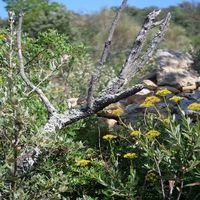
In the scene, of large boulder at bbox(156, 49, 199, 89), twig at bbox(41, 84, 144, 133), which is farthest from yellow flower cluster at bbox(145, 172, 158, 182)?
large boulder at bbox(156, 49, 199, 89)

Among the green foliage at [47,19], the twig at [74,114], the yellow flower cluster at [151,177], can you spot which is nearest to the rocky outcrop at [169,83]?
the yellow flower cluster at [151,177]

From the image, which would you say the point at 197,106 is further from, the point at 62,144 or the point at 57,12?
the point at 57,12

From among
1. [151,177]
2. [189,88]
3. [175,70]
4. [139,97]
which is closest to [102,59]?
[151,177]

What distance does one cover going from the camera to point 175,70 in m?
8.45

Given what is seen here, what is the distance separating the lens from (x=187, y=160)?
3.43 m

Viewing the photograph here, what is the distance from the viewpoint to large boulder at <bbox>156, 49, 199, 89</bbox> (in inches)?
306

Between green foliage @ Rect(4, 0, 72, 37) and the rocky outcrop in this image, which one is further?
green foliage @ Rect(4, 0, 72, 37)

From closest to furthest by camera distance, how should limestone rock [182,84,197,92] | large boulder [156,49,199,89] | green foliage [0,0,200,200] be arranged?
green foliage [0,0,200,200]
limestone rock [182,84,197,92]
large boulder [156,49,199,89]

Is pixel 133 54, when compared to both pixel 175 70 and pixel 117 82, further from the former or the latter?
pixel 175 70

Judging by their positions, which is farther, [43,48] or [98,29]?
[98,29]

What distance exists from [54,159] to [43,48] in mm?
2122

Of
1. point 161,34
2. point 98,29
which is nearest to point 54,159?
point 161,34

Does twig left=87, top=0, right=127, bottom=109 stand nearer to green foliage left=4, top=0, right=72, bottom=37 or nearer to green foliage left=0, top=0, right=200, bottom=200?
green foliage left=0, top=0, right=200, bottom=200

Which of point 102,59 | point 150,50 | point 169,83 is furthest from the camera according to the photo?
point 169,83
